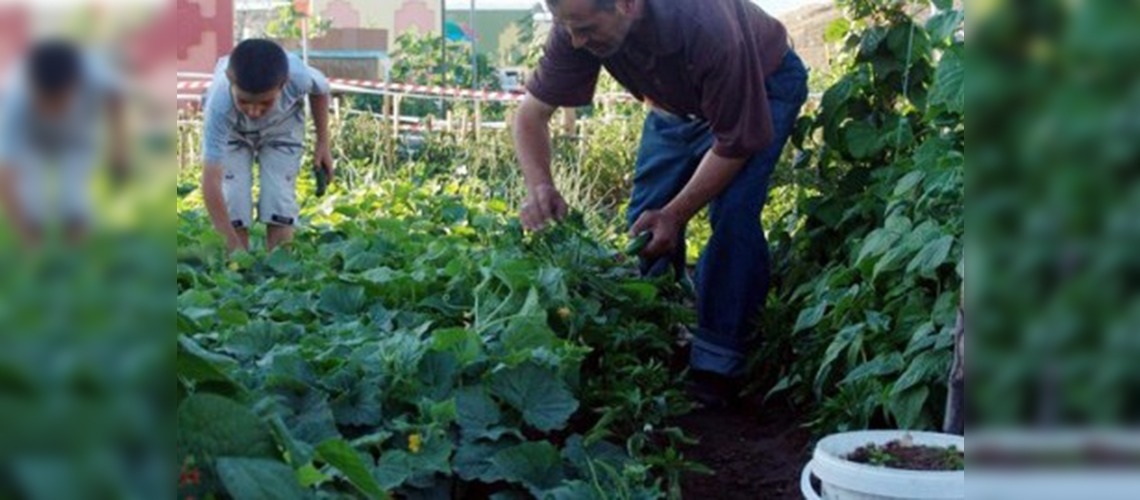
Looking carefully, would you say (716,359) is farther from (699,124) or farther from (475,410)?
(475,410)

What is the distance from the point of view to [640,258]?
15.7ft

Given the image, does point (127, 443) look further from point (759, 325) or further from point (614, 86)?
point (614, 86)

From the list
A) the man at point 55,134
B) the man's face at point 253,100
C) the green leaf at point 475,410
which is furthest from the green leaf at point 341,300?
the man at point 55,134

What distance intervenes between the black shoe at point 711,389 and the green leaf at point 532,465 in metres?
1.69

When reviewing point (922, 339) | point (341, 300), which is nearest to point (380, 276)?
point (341, 300)

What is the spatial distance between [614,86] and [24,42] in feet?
52.0

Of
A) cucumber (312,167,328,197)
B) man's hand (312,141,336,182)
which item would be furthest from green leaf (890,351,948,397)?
cucumber (312,167,328,197)

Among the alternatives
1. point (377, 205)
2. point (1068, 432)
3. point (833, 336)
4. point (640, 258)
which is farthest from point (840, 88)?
point (1068, 432)

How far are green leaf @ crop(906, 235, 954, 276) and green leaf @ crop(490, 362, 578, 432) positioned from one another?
84cm

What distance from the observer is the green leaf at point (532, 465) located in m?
2.68

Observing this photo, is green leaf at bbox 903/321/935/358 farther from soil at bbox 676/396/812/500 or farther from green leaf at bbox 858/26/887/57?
green leaf at bbox 858/26/887/57

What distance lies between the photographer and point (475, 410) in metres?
2.84

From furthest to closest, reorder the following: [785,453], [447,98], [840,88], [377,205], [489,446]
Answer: [447,98] → [377,205] → [840,88] → [785,453] → [489,446]

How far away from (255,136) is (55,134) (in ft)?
20.7
